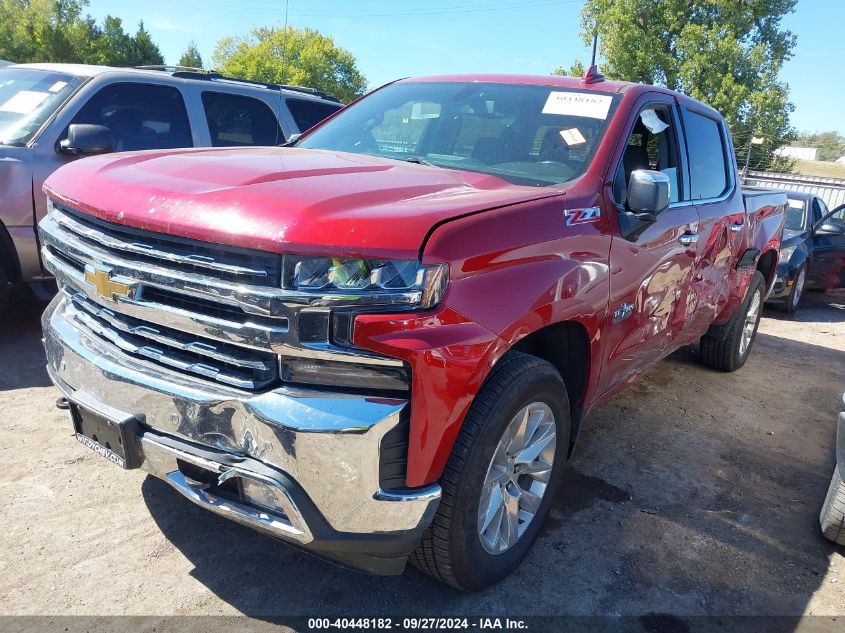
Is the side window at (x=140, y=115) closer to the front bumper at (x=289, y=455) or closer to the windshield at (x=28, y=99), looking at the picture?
the windshield at (x=28, y=99)

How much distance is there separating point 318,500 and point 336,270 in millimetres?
675

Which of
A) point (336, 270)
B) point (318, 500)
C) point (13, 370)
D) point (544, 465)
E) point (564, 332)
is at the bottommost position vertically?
point (13, 370)

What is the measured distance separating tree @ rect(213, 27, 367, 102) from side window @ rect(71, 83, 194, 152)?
58.7 meters

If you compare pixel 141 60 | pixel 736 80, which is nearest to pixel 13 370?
pixel 736 80

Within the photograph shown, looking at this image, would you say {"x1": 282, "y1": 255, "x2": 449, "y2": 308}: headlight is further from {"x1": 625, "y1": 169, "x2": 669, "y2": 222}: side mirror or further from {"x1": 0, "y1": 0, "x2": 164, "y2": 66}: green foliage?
{"x1": 0, "y1": 0, "x2": 164, "y2": 66}: green foliage

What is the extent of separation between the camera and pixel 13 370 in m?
4.25

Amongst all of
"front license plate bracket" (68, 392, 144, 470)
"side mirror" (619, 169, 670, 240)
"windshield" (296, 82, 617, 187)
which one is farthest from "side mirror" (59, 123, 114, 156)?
"side mirror" (619, 169, 670, 240)

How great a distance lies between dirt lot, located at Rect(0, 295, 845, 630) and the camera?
2477 mm

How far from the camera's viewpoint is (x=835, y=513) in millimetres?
3076

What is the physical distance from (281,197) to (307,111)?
4.72 m

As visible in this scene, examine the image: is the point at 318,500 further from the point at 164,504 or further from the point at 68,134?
the point at 68,134

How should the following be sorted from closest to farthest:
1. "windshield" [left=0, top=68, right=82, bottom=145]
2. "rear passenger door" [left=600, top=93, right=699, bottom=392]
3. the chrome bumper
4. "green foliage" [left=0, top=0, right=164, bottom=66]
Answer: the chrome bumper < "rear passenger door" [left=600, top=93, right=699, bottom=392] < "windshield" [left=0, top=68, right=82, bottom=145] < "green foliage" [left=0, top=0, right=164, bottom=66]

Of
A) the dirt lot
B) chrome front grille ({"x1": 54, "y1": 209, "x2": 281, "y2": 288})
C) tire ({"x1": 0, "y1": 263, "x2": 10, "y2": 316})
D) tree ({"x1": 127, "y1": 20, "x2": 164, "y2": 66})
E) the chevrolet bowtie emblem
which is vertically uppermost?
tree ({"x1": 127, "y1": 20, "x2": 164, "y2": 66})

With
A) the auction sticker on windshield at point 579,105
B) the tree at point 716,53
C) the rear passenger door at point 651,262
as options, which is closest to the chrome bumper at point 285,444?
the rear passenger door at point 651,262
